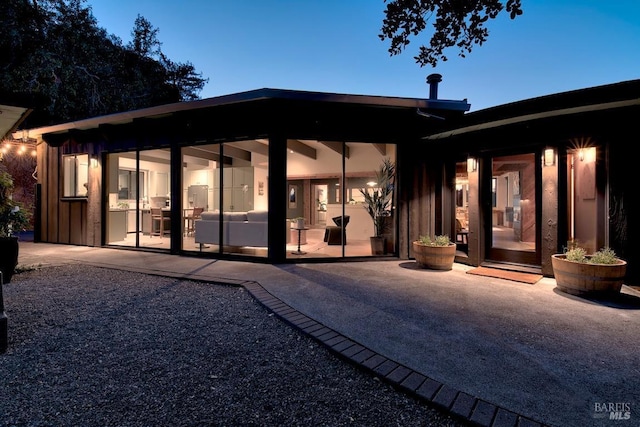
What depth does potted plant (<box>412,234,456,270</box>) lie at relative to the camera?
5.30 m

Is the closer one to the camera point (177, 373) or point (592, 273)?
point (177, 373)

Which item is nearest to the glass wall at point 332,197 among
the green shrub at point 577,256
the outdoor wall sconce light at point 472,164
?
the outdoor wall sconce light at point 472,164

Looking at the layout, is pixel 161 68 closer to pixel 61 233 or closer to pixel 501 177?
pixel 61 233

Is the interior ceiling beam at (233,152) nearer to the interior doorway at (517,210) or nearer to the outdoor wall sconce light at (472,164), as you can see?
the outdoor wall sconce light at (472,164)

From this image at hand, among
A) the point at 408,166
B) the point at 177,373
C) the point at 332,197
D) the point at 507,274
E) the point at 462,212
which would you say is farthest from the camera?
the point at 332,197

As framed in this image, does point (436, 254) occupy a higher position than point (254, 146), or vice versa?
point (254, 146)

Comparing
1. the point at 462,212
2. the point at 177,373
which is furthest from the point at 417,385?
the point at 462,212

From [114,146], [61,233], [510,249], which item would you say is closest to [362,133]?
[510,249]

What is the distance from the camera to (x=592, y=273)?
3.74 meters

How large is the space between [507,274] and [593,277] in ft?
4.29

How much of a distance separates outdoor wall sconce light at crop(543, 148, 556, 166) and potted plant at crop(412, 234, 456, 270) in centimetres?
193

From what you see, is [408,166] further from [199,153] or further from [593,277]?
[199,153]

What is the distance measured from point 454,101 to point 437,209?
2.24 metres

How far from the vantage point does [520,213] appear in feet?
21.4
